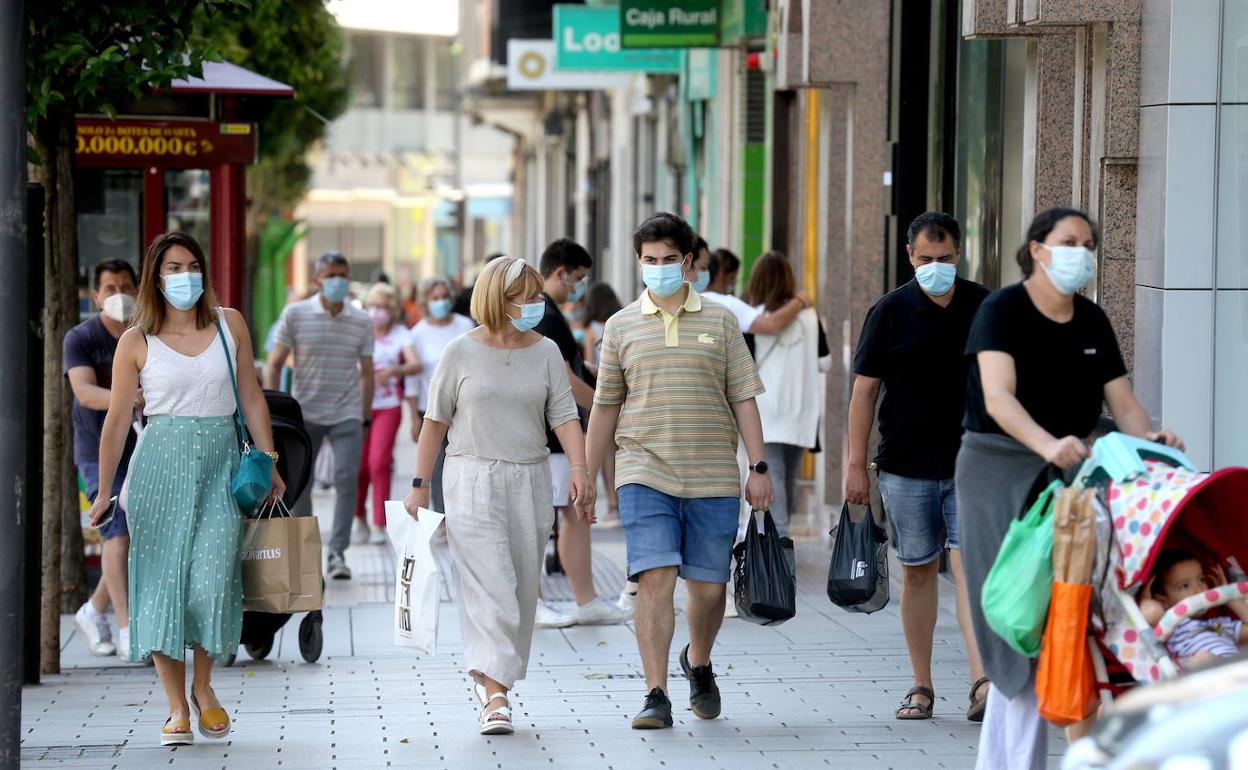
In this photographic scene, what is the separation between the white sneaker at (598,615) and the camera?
10383 mm

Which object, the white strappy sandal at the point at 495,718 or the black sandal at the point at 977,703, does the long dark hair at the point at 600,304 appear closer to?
the white strappy sandal at the point at 495,718

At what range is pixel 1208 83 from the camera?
7.92 m

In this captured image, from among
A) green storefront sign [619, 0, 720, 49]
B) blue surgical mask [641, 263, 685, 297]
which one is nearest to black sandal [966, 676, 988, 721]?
blue surgical mask [641, 263, 685, 297]

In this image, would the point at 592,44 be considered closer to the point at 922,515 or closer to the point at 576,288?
the point at 576,288

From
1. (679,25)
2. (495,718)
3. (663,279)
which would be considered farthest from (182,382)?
(679,25)

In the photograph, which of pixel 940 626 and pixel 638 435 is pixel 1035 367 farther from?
pixel 940 626

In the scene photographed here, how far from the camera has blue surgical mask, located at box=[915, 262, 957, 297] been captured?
745 centimetres

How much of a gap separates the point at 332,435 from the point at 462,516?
5.07 metres

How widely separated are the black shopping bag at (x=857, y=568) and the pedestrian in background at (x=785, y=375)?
3.57m

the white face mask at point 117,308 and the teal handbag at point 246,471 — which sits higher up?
the white face mask at point 117,308

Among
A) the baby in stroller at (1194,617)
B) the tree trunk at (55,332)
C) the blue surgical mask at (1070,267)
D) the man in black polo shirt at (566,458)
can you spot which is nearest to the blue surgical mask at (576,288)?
the man in black polo shirt at (566,458)

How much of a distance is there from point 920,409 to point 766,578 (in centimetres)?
86

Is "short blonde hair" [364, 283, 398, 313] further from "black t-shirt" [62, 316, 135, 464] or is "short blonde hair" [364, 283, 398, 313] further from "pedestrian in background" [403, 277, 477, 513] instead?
"black t-shirt" [62, 316, 135, 464]

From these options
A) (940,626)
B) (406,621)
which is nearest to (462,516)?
(406,621)
